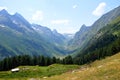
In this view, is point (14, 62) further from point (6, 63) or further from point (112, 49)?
point (112, 49)

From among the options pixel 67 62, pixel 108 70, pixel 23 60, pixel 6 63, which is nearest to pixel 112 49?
pixel 67 62

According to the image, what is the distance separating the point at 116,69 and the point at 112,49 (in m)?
95.7

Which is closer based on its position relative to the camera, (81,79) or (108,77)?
(108,77)

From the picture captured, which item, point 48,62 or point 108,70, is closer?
point 108,70

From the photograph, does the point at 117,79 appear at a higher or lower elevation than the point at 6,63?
lower

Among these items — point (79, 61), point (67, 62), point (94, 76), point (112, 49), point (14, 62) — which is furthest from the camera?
point (79, 61)

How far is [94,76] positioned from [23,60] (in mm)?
108362

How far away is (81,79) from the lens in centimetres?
4753

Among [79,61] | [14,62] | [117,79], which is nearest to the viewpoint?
[117,79]

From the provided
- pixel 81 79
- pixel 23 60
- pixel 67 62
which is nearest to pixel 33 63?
pixel 23 60

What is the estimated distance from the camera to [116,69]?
1858 inches

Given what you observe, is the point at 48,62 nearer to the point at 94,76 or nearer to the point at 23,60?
the point at 23,60

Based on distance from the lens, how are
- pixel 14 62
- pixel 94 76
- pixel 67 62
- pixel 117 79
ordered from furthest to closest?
pixel 67 62, pixel 14 62, pixel 94 76, pixel 117 79

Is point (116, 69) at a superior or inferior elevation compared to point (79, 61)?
inferior
